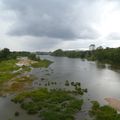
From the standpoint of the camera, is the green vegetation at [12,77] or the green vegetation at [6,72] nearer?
the green vegetation at [12,77]

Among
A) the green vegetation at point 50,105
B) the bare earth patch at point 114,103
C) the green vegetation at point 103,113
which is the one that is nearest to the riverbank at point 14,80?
the green vegetation at point 50,105

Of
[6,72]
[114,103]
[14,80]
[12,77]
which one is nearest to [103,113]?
[114,103]

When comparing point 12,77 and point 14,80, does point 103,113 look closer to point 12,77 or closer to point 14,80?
point 14,80

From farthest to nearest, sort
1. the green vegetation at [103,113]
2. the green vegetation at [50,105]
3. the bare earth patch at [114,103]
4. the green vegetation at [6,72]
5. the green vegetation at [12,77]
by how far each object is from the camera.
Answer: the green vegetation at [6,72]
the green vegetation at [12,77]
the bare earth patch at [114,103]
the green vegetation at [50,105]
the green vegetation at [103,113]

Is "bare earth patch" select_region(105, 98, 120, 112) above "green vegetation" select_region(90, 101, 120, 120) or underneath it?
underneath

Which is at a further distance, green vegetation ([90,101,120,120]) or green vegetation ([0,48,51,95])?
green vegetation ([0,48,51,95])

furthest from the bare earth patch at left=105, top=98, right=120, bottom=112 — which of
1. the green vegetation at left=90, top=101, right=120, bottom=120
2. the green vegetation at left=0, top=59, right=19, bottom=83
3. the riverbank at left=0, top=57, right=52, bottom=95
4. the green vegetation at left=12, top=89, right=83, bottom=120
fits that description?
the green vegetation at left=0, top=59, right=19, bottom=83

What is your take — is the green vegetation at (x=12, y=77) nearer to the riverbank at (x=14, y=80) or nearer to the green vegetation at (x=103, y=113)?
the riverbank at (x=14, y=80)

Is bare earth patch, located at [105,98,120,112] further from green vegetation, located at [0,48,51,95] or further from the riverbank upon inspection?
green vegetation, located at [0,48,51,95]
